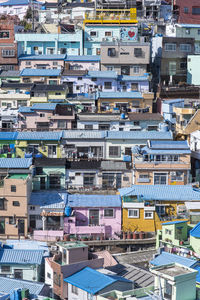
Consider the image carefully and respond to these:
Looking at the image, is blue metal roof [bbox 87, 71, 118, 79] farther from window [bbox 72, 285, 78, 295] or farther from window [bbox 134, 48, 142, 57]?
window [bbox 72, 285, 78, 295]

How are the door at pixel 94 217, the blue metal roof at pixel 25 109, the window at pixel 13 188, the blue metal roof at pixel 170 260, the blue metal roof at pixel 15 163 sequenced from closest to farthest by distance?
the blue metal roof at pixel 170 260
the window at pixel 13 188
the door at pixel 94 217
the blue metal roof at pixel 15 163
the blue metal roof at pixel 25 109

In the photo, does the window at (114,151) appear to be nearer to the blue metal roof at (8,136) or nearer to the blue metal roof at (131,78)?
the blue metal roof at (8,136)

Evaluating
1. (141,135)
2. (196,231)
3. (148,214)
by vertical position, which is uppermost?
(141,135)

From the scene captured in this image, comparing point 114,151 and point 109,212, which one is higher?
point 114,151

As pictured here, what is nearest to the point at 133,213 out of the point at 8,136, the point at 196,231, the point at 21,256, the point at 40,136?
the point at 196,231

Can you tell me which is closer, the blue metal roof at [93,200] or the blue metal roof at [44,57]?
the blue metal roof at [93,200]

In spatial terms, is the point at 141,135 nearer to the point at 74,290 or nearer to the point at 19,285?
the point at 74,290

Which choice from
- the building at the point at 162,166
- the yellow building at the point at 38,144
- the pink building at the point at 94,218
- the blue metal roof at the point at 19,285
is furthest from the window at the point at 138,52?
the blue metal roof at the point at 19,285
